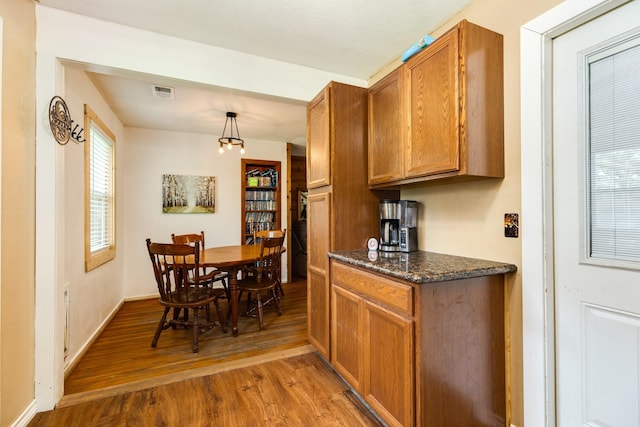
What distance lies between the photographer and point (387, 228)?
2.14m

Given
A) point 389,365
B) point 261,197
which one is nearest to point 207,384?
point 389,365

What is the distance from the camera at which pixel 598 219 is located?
50.6 inches

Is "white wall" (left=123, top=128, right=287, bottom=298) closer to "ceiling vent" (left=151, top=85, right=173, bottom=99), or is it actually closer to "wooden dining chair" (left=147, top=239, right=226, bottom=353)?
"ceiling vent" (left=151, top=85, right=173, bottom=99)

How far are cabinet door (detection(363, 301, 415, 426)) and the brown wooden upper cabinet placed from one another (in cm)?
88

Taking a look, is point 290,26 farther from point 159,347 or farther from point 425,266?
point 159,347

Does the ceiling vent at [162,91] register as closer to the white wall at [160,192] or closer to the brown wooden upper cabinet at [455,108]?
the white wall at [160,192]

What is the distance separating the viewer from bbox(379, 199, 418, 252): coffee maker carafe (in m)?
2.09

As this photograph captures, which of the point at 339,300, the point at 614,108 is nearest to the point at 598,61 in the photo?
the point at 614,108

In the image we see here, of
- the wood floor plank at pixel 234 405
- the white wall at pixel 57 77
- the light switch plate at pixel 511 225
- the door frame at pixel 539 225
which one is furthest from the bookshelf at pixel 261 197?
the door frame at pixel 539 225

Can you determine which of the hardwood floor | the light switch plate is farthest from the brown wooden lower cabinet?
the hardwood floor

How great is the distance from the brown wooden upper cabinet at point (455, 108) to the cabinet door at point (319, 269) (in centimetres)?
76

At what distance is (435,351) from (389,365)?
29cm

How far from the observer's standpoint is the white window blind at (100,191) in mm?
2936

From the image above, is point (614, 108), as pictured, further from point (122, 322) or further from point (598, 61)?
point (122, 322)
